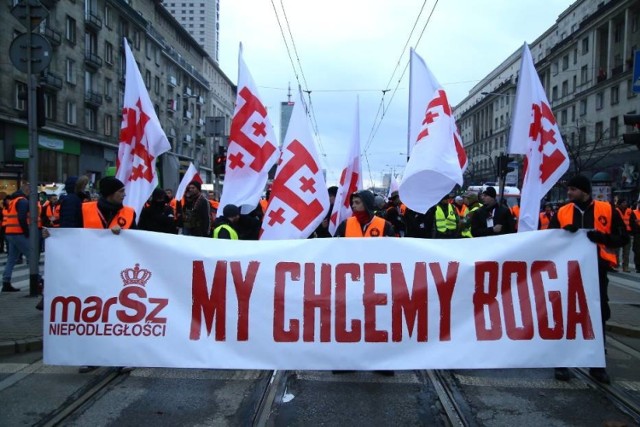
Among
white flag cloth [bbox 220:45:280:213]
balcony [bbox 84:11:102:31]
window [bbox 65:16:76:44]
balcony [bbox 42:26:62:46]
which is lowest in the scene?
white flag cloth [bbox 220:45:280:213]

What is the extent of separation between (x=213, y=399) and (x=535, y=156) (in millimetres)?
3923

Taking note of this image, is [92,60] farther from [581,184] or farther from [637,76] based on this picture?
[581,184]

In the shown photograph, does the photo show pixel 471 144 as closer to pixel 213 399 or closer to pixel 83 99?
pixel 83 99

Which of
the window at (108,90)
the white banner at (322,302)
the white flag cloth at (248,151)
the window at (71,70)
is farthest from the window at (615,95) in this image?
the white banner at (322,302)

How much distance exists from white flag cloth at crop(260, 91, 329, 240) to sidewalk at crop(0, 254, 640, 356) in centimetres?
281

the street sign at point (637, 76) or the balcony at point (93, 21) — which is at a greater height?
the balcony at point (93, 21)

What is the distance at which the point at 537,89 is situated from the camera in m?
5.85

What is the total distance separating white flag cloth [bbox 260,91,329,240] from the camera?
5543 mm

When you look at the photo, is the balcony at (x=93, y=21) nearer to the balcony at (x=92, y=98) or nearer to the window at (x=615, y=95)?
the balcony at (x=92, y=98)

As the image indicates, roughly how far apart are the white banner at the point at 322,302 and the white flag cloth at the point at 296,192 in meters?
1.06

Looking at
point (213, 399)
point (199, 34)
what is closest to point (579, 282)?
point (213, 399)

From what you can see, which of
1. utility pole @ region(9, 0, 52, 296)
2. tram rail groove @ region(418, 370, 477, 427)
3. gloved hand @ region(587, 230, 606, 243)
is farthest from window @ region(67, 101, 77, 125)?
gloved hand @ region(587, 230, 606, 243)

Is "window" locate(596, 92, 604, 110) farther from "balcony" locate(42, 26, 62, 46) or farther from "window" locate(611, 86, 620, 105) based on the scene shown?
"balcony" locate(42, 26, 62, 46)

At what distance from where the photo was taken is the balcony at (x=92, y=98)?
129 feet
